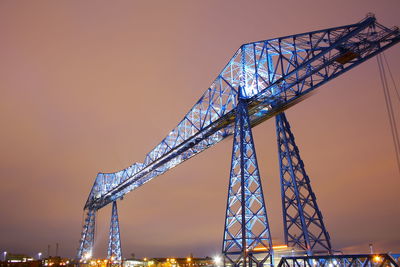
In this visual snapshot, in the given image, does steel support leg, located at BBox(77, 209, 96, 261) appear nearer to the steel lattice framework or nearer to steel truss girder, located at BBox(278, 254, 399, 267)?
the steel lattice framework

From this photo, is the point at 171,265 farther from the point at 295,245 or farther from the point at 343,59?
the point at 343,59

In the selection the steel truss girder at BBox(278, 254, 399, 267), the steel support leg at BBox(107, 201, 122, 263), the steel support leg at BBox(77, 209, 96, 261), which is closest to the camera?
the steel truss girder at BBox(278, 254, 399, 267)

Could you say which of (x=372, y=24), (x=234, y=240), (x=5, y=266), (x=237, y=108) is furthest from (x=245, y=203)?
(x=5, y=266)

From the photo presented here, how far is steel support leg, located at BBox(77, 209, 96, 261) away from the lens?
2176 inches

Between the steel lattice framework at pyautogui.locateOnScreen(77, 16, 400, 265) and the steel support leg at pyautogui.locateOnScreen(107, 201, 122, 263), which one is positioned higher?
the steel lattice framework at pyautogui.locateOnScreen(77, 16, 400, 265)

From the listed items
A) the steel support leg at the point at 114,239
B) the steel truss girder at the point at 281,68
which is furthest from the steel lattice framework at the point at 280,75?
the steel support leg at the point at 114,239

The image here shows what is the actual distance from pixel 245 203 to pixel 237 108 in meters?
6.47

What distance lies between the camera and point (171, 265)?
255 feet

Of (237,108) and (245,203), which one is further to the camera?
(237,108)

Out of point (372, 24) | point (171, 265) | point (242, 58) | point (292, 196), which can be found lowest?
point (171, 265)

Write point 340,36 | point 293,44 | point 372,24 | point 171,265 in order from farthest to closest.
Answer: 1. point 171,265
2. point 293,44
3. point 340,36
4. point 372,24

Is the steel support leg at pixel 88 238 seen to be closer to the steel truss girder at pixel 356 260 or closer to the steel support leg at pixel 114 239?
the steel support leg at pixel 114 239

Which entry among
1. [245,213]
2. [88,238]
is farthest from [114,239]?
[245,213]

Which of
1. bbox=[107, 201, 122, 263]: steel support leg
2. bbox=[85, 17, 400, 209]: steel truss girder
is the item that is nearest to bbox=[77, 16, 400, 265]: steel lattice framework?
bbox=[85, 17, 400, 209]: steel truss girder
